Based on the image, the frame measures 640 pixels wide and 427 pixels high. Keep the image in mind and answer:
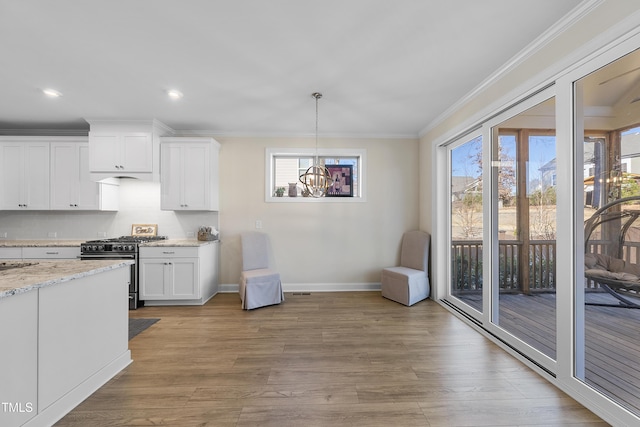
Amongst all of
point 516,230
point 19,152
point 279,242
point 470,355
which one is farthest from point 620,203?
point 19,152

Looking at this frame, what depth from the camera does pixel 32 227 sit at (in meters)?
4.31

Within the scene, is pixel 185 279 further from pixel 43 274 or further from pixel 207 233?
pixel 43 274

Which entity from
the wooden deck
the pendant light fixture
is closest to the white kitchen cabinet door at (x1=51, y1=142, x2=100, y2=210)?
the pendant light fixture

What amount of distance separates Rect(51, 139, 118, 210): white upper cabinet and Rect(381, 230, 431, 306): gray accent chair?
15.0ft

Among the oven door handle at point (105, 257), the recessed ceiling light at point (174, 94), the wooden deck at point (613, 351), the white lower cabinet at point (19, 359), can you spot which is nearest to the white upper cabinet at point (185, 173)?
the oven door handle at point (105, 257)

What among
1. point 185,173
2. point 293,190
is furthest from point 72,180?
point 293,190

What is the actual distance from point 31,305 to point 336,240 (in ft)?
11.9

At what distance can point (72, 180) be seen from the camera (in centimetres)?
405

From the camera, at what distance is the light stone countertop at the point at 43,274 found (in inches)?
58.1

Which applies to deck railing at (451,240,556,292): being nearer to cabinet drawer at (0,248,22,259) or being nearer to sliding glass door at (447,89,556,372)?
sliding glass door at (447,89,556,372)

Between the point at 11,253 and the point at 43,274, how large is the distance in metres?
3.10

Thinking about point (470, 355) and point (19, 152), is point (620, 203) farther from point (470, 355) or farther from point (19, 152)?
point (19, 152)

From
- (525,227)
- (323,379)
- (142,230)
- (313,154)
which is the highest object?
(313,154)

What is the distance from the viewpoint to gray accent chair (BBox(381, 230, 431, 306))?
12.6 ft
